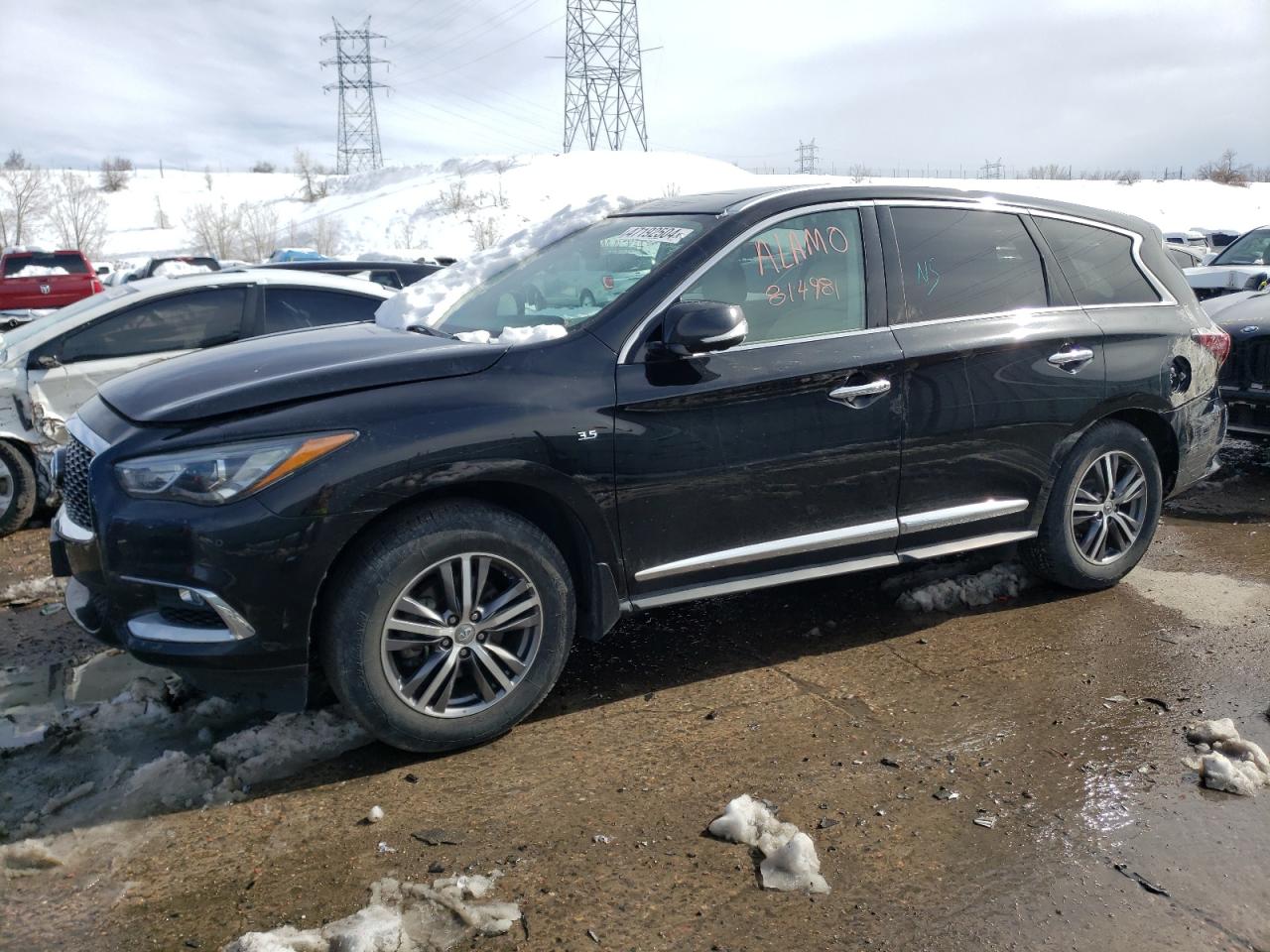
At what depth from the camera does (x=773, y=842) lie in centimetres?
287

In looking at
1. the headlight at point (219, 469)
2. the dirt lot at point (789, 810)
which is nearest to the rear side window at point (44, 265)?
the dirt lot at point (789, 810)

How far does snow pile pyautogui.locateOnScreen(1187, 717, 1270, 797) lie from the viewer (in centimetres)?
322

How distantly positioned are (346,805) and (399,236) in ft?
188

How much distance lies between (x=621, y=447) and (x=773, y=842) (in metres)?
1.36

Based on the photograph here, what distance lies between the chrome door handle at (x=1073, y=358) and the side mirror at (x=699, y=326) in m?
1.68

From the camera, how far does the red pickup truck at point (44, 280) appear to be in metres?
19.8

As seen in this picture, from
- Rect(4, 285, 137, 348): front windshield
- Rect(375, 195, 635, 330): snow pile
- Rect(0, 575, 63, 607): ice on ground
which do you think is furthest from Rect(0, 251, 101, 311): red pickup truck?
Rect(375, 195, 635, 330): snow pile

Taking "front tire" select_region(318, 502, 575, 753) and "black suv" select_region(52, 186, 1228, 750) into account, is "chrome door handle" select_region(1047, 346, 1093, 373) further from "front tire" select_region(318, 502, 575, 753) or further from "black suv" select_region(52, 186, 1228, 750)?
"front tire" select_region(318, 502, 575, 753)

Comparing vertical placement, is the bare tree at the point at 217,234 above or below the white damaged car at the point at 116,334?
above

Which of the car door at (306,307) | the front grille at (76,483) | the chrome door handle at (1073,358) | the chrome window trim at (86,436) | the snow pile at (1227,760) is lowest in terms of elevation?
the snow pile at (1227,760)

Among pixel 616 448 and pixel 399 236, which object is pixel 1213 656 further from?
pixel 399 236

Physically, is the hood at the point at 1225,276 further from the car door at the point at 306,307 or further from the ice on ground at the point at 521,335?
the ice on ground at the point at 521,335

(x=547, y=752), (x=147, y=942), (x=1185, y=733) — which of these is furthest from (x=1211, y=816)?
(x=147, y=942)

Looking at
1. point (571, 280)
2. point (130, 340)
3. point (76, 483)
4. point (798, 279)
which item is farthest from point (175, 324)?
point (798, 279)
